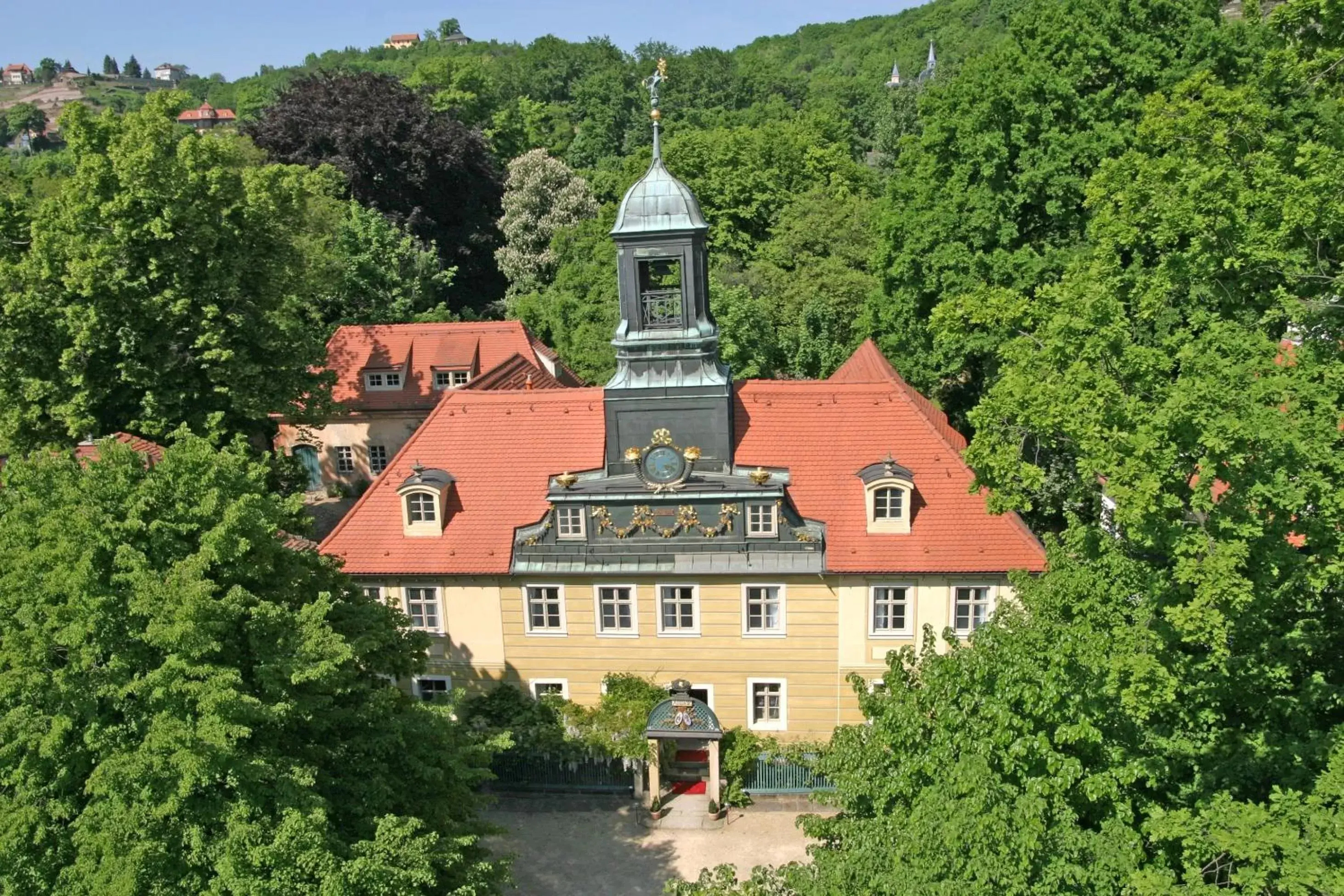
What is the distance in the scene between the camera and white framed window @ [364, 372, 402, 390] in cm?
4000

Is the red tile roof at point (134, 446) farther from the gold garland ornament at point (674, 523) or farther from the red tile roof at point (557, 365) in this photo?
the red tile roof at point (557, 365)

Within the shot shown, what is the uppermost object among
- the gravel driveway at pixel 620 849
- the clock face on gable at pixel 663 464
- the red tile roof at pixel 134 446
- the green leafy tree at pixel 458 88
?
the green leafy tree at pixel 458 88

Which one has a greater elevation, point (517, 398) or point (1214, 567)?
point (517, 398)

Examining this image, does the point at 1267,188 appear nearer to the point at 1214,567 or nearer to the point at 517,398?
the point at 1214,567

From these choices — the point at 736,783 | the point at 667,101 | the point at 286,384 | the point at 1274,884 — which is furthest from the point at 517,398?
the point at 667,101

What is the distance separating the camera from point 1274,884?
12688 mm

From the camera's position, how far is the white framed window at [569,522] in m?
22.9

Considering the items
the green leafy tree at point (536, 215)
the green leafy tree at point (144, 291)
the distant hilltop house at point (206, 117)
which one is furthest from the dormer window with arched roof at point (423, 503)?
the distant hilltop house at point (206, 117)

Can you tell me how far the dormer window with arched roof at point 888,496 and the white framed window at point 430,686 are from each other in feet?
33.3

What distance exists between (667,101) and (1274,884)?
291ft

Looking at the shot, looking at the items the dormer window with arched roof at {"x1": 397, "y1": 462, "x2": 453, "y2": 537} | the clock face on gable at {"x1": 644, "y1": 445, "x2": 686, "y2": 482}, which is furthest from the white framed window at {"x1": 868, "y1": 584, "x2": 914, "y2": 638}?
the dormer window with arched roof at {"x1": 397, "y1": 462, "x2": 453, "y2": 537}

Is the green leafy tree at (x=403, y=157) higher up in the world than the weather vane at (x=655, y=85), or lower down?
higher up

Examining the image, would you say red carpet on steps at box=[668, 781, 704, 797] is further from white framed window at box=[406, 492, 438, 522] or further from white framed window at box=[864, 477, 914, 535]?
white framed window at box=[406, 492, 438, 522]

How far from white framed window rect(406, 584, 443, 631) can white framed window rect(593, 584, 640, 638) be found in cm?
361
